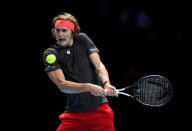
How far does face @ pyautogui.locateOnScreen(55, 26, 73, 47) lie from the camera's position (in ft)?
9.55

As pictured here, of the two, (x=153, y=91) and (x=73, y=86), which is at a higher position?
(x=73, y=86)

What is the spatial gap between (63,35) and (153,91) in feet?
3.28

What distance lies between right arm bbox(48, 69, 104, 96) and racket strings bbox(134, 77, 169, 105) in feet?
1.58

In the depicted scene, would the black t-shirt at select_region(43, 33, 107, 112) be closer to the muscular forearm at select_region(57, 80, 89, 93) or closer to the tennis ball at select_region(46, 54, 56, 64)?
the tennis ball at select_region(46, 54, 56, 64)

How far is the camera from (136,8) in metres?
4.58

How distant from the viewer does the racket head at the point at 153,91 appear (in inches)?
119

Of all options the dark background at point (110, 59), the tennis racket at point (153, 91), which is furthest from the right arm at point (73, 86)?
the dark background at point (110, 59)

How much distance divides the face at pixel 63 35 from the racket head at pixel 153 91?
30.4 inches

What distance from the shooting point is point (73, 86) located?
9.22ft

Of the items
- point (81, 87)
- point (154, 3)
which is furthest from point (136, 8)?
point (81, 87)

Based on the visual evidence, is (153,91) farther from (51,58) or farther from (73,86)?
(51,58)

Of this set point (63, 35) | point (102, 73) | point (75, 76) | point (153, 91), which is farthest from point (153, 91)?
point (63, 35)

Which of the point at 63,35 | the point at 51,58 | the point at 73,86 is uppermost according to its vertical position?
the point at 63,35

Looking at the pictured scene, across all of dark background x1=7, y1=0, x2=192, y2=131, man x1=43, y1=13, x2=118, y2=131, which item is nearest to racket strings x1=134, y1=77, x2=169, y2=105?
man x1=43, y1=13, x2=118, y2=131
